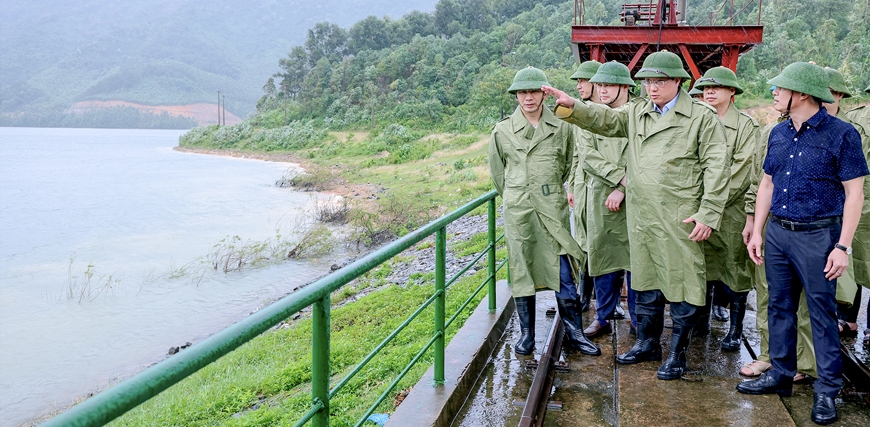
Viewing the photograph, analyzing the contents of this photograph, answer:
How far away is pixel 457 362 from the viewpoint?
3.88 meters

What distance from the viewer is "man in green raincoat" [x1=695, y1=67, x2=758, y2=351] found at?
4195 millimetres

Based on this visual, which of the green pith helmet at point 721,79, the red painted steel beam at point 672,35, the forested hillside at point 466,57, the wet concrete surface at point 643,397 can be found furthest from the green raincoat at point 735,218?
the forested hillside at point 466,57

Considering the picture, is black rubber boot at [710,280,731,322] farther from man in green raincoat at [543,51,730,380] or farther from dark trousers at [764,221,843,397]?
dark trousers at [764,221,843,397]

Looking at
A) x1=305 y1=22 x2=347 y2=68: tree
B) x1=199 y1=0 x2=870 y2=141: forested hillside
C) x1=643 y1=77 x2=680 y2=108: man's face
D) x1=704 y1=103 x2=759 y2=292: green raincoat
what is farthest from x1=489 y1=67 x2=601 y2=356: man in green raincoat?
x1=305 y1=22 x2=347 y2=68: tree

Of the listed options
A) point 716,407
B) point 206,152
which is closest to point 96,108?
point 206,152

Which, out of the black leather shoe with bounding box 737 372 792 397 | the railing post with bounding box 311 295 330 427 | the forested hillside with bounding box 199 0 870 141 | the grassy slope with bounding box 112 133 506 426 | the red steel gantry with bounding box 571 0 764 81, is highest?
the forested hillside with bounding box 199 0 870 141

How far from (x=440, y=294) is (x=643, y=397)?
1.23 m

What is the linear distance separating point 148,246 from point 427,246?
9.76 metres

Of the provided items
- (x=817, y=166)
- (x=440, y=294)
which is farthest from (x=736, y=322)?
(x=440, y=294)

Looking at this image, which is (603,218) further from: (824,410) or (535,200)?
(824,410)

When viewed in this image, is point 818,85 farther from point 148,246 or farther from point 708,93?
point 148,246

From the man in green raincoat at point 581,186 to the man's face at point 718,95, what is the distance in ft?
2.62

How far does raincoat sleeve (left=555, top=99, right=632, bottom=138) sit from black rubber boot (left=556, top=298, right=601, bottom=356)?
1.10 metres

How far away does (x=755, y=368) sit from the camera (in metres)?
3.83
